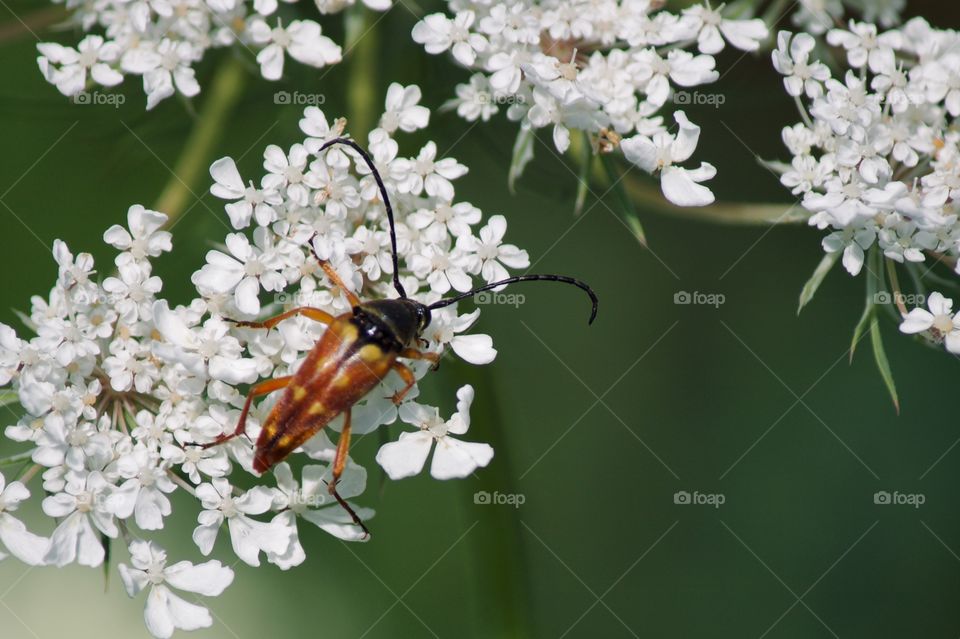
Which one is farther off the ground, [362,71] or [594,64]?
[594,64]

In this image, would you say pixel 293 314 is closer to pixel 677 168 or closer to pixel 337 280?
pixel 337 280

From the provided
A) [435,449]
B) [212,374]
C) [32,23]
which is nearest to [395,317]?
[435,449]

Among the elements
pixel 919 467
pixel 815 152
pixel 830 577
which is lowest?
pixel 830 577

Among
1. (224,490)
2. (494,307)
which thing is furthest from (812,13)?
(224,490)

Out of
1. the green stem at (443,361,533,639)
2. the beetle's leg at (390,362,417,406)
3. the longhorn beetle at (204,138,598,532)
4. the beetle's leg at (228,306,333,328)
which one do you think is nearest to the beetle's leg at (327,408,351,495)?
the longhorn beetle at (204,138,598,532)

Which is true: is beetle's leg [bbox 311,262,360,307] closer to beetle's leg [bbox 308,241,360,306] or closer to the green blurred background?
beetle's leg [bbox 308,241,360,306]

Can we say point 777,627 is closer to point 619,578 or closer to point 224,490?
point 619,578
